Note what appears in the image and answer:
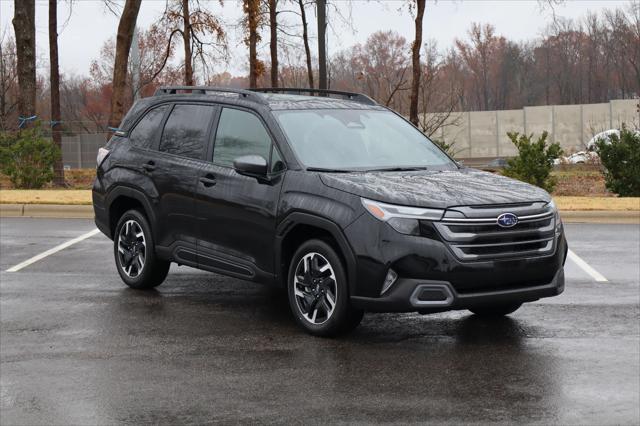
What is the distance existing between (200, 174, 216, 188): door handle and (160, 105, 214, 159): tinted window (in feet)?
0.95

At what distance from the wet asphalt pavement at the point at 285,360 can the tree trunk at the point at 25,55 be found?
50.1 feet

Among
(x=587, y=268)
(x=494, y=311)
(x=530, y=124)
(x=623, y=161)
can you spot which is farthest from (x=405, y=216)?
(x=530, y=124)

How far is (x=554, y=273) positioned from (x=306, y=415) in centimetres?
272

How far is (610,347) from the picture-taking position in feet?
24.3

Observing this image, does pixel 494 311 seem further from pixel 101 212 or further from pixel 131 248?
pixel 101 212

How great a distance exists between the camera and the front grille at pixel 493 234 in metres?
7.07

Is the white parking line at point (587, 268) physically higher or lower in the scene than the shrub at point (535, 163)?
lower

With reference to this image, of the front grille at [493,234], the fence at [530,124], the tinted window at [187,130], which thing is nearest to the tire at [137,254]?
the tinted window at [187,130]

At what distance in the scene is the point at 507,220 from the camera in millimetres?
7215

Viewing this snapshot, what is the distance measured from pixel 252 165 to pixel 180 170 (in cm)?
130

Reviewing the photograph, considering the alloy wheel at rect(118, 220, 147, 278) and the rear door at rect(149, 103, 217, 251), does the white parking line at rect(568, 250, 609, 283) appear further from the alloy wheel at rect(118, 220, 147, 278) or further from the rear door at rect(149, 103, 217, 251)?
the alloy wheel at rect(118, 220, 147, 278)

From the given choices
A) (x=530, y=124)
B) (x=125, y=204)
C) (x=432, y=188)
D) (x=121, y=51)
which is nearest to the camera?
(x=432, y=188)

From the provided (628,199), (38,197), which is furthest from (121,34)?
(628,199)

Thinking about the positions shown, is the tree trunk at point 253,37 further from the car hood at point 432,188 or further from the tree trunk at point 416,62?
the car hood at point 432,188
